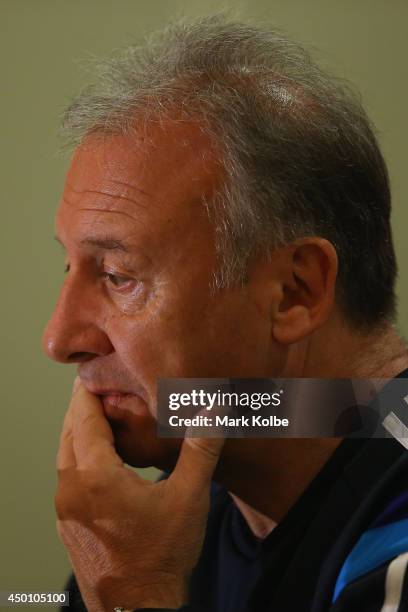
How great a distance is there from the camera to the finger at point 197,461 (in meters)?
0.86

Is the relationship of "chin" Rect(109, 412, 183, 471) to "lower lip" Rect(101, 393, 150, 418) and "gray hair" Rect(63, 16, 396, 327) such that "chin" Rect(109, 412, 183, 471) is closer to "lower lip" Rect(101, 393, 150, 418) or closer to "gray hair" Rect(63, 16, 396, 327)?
"lower lip" Rect(101, 393, 150, 418)

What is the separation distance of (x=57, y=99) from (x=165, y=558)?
0.68 meters

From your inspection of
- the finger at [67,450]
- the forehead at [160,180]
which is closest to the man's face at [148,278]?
the forehead at [160,180]

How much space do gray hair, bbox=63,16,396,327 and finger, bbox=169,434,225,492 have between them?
18 centimetres

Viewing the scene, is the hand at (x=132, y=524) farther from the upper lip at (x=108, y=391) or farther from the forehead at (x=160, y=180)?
the forehead at (x=160, y=180)

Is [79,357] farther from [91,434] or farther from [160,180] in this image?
[160,180]

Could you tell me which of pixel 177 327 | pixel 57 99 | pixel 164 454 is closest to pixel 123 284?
pixel 177 327

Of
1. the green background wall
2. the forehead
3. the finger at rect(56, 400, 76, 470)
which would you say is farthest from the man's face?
the green background wall

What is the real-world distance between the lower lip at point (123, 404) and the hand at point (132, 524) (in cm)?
4

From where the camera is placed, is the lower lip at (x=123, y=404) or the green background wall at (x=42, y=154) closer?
the lower lip at (x=123, y=404)

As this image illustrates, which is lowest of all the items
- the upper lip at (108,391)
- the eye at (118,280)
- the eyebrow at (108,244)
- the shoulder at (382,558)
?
the shoulder at (382,558)

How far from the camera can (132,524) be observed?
845 millimetres

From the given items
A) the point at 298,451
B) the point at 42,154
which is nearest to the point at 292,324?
the point at 298,451

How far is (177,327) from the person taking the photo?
0.87 meters
